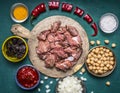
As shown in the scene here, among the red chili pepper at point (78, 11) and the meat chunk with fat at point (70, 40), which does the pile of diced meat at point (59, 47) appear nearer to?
the meat chunk with fat at point (70, 40)

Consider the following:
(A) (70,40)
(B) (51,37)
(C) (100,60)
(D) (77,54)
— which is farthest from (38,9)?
(C) (100,60)

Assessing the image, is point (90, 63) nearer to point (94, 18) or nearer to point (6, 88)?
point (94, 18)

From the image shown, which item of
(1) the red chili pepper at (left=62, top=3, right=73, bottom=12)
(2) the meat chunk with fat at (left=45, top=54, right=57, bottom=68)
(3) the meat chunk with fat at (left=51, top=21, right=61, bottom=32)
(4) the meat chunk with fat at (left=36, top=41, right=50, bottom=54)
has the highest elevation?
(1) the red chili pepper at (left=62, top=3, right=73, bottom=12)

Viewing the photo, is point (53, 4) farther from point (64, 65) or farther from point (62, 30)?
point (64, 65)

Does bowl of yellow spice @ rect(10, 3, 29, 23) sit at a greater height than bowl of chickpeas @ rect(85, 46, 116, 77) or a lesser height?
greater

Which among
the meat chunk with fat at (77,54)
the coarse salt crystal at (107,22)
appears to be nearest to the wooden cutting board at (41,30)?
the meat chunk with fat at (77,54)

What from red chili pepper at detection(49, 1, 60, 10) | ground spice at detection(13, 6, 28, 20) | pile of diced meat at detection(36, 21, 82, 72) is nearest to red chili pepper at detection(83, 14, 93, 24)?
pile of diced meat at detection(36, 21, 82, 72)

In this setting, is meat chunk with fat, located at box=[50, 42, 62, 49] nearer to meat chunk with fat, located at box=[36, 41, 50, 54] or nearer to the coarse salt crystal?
meat chunk with fat, located at box=[36, 41, 50, 54]
